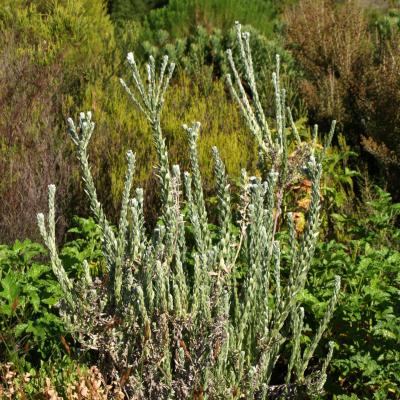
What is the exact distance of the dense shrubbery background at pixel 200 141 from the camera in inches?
127

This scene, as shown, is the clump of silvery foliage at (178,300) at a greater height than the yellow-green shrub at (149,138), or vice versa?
the clump of silvery foliage at (178,300)

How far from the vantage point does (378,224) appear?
3.89m

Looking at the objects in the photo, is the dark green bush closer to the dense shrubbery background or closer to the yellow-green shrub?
the dense shrubbery background

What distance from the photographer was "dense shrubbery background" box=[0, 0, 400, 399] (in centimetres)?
321

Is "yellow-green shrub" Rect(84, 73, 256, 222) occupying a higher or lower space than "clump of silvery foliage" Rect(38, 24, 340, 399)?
lower

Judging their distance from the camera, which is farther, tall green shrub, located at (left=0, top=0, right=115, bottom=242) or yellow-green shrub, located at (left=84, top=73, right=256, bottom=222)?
yellow-green shrub, located at (left=84, top=73, right=256, bottom=222)

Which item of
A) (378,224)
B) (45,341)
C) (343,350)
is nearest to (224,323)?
(343,350)

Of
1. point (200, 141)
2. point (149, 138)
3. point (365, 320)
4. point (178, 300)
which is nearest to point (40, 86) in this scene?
point (149, 138)

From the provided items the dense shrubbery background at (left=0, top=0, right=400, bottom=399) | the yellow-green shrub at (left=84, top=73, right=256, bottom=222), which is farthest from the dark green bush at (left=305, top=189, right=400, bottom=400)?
the yellow-green shrub at (left=84, top=73, right=256, bottom=222)

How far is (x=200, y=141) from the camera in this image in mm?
5387

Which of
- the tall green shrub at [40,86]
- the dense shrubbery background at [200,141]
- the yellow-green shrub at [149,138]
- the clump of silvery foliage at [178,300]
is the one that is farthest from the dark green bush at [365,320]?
the tall green shrub at [40,86]

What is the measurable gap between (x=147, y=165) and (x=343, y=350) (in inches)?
93.4

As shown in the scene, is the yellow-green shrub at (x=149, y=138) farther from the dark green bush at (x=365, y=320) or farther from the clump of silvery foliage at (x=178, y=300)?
the clump of silvery foliage at (x=178, y=300)

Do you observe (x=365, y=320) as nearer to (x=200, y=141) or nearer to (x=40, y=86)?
(x=200, y=141)
